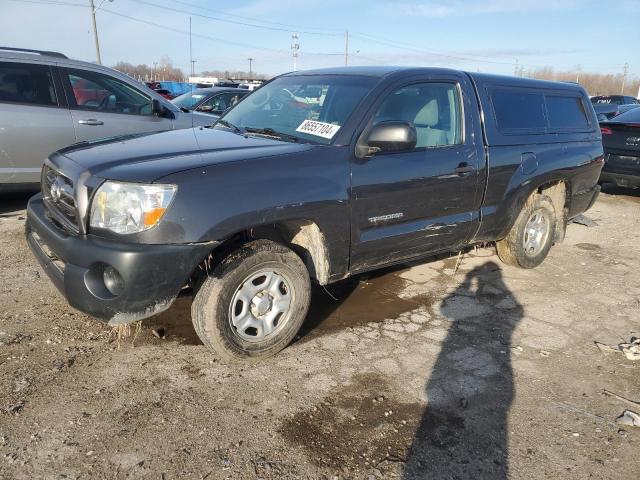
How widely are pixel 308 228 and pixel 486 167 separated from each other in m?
1.74

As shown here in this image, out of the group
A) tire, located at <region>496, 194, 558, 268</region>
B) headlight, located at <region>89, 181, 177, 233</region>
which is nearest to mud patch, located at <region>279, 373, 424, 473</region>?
headlight, located at <region>89, 181, 177, 233</region>

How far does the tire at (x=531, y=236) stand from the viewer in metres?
4.99

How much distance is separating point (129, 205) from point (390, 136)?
1649mm

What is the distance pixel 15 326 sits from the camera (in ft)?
11.7

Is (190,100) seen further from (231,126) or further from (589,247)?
(589,247)

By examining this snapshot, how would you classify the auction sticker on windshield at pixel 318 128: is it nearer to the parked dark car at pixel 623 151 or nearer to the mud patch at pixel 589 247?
the mud patch at pixel 589 247

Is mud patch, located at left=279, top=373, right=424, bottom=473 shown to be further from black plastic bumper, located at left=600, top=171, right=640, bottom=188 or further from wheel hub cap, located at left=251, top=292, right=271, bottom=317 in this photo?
black plastic bumper, located at left=600, top=171, right=640, bottom=188

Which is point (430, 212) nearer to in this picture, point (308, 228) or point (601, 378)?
point (308, 228)

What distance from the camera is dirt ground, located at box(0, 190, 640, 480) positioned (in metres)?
2.44

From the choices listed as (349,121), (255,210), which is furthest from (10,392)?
(349,121)

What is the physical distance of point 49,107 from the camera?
19.7ft

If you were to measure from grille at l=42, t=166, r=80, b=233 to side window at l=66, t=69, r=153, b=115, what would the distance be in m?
3.16

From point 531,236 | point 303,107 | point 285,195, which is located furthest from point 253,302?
point 531,236

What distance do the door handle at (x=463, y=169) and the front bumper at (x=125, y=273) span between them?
2.09m
